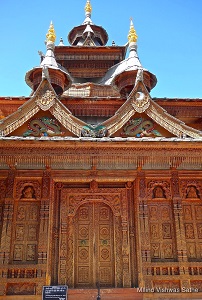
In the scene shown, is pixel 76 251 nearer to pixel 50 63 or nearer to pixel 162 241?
pixel 162 241

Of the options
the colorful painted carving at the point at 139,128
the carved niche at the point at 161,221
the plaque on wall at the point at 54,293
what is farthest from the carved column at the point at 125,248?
the colorful painted carving at the point at 139,128

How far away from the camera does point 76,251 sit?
998 cm

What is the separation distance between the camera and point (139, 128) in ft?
34.7

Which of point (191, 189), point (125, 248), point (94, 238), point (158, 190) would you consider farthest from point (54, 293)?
point (191, 189)

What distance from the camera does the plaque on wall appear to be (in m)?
8.88

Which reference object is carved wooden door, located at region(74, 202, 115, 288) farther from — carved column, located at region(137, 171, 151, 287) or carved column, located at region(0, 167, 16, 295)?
carved column, located at region(0, 167, 16, 295)

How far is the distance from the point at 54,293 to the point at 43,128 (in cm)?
475

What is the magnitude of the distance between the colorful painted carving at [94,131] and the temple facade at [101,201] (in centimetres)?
3

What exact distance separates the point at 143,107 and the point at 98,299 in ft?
19.0

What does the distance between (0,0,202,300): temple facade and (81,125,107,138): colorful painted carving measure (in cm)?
3

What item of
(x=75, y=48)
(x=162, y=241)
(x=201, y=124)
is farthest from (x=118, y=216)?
(x=75, y=48)

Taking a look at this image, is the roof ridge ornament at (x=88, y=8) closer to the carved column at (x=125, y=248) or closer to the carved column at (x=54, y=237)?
the carved column at (x=54, y=237)

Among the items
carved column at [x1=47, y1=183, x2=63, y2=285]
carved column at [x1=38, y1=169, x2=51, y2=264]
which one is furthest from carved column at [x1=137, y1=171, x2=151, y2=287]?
carved column at [x1=38, y1=169, x2=51, y2=264]

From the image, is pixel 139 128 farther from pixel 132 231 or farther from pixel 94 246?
pixel 94 246
